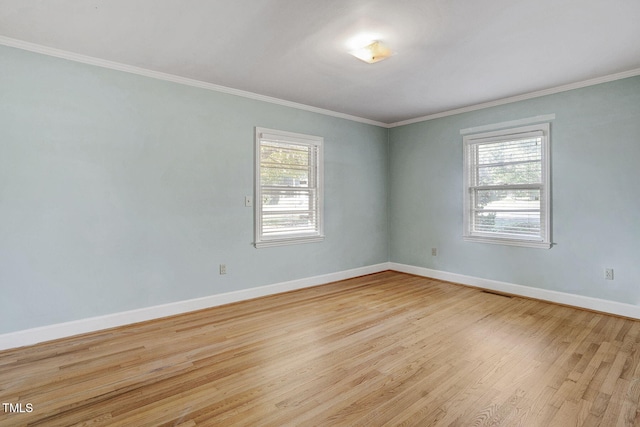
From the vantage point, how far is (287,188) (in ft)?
14.8

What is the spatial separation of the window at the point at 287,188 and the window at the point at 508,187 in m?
2.21

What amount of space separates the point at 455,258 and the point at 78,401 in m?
4.62

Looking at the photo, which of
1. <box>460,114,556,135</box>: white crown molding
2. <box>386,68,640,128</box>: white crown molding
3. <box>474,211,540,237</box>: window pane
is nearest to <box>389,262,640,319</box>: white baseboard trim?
<box>474,211,540,237</box>: window pane

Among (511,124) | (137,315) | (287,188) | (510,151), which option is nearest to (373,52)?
(287,188)

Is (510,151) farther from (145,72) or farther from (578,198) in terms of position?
(145,72)

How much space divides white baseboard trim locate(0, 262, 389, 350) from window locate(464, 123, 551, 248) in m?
2.42

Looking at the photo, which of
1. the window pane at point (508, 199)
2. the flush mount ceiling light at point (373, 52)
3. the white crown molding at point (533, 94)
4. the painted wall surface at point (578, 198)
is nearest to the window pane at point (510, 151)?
the painted wall surface at point (578, 198)

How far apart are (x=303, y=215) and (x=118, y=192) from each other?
231 cm

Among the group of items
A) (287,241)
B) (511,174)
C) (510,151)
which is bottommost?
(287,241)

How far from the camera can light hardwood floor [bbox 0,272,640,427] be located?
74.3 inches

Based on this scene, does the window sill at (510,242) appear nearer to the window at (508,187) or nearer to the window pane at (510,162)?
the window at (508,187)

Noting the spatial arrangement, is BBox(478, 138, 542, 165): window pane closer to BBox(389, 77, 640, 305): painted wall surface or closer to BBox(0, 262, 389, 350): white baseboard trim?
BBox(389, 77, 640, 305): painted wall surface

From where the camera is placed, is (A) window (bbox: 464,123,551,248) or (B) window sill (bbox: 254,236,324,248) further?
(B) window sill (bbox: 254,236,324,248)

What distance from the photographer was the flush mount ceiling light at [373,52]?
2771mm
